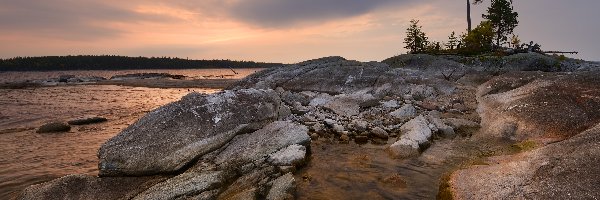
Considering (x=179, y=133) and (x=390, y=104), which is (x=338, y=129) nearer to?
(x=390, y=104)

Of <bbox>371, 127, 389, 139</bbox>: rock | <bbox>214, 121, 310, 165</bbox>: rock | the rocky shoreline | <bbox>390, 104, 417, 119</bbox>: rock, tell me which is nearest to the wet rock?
the rocky shoreline

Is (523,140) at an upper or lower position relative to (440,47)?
lower

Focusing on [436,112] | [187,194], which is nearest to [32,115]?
[187,194]

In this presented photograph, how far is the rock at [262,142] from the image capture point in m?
10.3

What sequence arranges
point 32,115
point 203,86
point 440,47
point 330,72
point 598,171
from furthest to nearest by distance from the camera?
1. point 203,86
2. point 440,47
3. point 32,115
4. point 330,72
5. point 598,171

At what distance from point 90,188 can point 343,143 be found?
25.9 feet

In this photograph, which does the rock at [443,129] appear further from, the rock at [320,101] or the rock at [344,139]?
the rock at [320,101]

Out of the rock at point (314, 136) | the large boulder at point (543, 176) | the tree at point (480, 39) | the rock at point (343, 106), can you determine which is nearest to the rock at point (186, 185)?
the rock at point (314, 136)

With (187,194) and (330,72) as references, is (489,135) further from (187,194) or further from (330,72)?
(330,72)

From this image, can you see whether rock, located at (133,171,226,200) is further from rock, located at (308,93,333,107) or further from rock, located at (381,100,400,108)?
rock, located at (381,100,400,108)

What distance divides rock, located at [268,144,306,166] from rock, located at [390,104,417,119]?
23.4ft

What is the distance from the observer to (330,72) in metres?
24.7

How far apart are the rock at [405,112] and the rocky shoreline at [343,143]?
0.05 m

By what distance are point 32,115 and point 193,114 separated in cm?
2286
